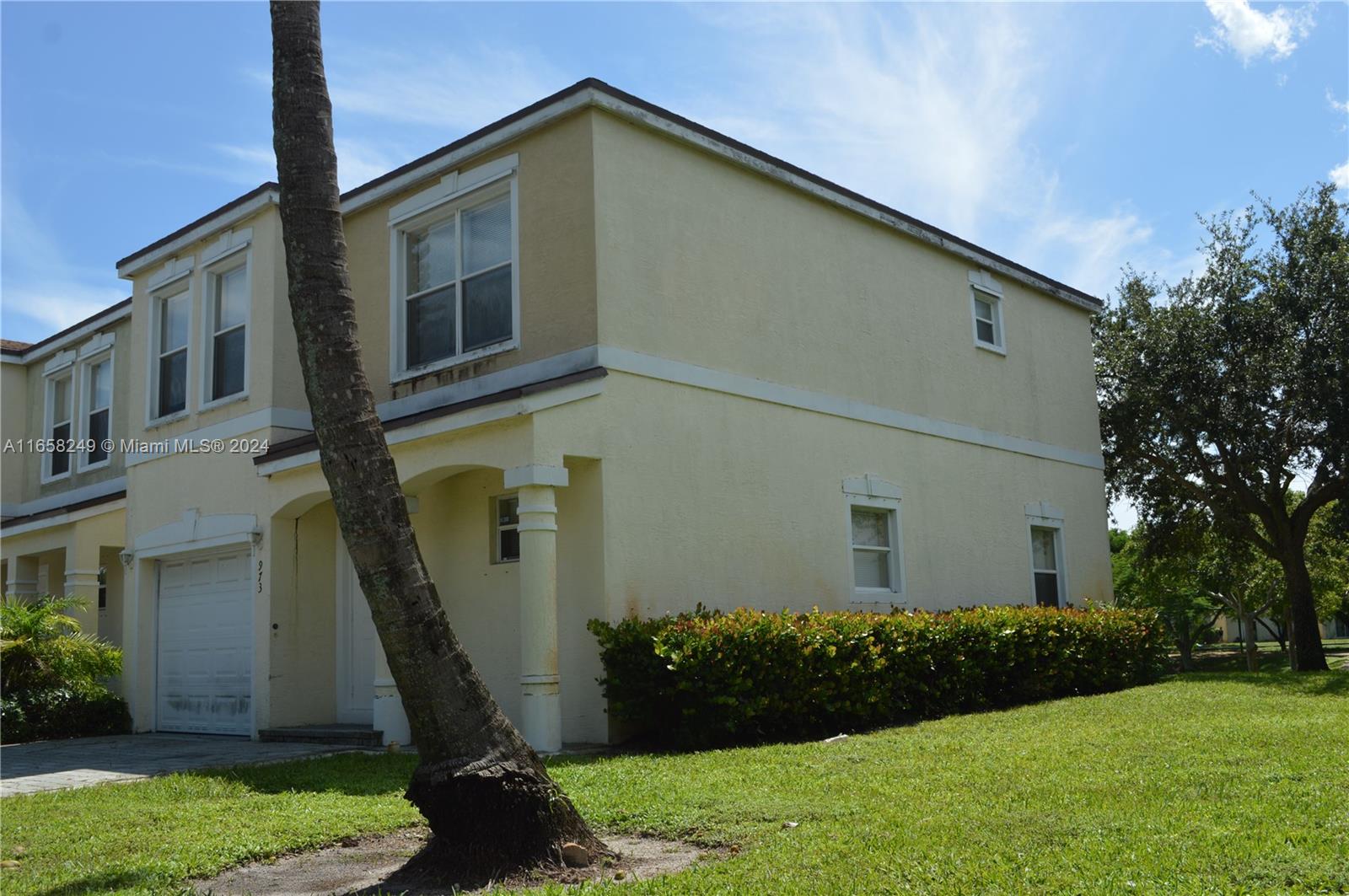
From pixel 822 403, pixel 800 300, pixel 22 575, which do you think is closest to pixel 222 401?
pixel 800 300

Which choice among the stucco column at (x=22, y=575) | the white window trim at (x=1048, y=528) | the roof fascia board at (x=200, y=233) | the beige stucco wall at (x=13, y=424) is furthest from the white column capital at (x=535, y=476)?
the beige stucco wall at (x=13, y=424)

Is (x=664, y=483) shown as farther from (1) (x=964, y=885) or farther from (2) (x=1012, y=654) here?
(1) (x=964, y=885)

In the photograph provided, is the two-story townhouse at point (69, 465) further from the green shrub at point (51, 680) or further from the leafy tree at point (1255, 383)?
the leafy tree at point (1255, 383)

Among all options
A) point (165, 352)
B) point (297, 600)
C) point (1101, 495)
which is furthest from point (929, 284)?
point (165, 352)

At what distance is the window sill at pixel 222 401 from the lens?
1464cm

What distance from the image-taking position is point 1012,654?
557 inches

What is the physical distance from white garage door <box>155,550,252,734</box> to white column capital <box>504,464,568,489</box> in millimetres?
5254

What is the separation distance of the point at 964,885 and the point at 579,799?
10.5 ft

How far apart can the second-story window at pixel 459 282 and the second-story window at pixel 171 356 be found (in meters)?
3.84

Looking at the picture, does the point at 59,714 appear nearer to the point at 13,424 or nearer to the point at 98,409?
the point at 98,409

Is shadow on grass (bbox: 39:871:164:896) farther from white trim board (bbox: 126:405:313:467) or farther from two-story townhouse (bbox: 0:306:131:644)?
two-story townhouse (bbox: 0:306:131:644)

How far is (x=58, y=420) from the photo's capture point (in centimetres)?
2078

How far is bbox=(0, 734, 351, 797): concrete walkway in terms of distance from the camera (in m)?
10.4

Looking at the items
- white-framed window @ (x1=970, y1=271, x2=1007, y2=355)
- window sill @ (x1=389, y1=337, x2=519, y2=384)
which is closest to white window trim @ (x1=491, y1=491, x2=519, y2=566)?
window sill @ (x1=389, y1=337, x2=519, y2=384)
